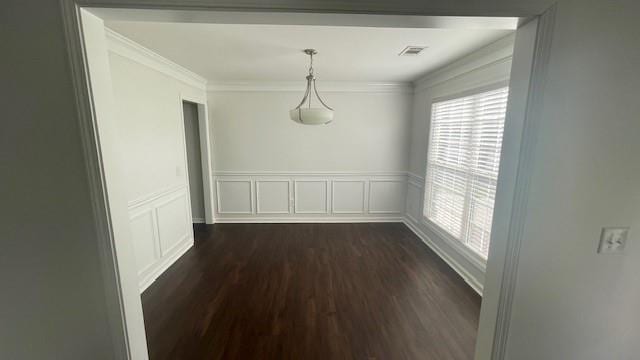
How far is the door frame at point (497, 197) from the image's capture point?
0.93 meters

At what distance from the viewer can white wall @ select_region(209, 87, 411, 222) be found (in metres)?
4.28

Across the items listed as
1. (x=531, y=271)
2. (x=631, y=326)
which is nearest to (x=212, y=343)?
(x=531, y=271)

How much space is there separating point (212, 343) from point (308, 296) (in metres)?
0.92

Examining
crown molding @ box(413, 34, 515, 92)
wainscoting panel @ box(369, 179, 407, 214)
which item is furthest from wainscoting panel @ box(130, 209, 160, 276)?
crown molding @ box(413, 34, 515, 92)

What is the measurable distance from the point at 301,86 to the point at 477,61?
254cm

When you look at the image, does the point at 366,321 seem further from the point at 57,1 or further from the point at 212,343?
the point at 57,1

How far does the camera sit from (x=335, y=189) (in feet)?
15.0

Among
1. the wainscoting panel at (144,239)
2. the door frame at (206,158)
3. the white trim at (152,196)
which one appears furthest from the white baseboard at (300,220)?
the wainscoting panel at (144,239)

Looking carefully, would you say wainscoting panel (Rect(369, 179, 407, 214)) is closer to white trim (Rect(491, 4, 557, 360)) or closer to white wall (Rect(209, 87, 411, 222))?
white wall (Rect(209, 87, 411, 222))

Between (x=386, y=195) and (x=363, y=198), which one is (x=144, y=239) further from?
(x=386, y=195)

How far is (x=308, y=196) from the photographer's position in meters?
4.59

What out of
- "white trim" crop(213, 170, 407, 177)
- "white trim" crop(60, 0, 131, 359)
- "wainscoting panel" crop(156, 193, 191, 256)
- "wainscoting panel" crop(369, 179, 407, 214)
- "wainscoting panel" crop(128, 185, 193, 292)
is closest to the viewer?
"white trim" crop(60, 0, 131, 359)

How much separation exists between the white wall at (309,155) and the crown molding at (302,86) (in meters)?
0.02

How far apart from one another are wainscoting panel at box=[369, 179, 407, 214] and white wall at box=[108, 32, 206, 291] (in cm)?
302
